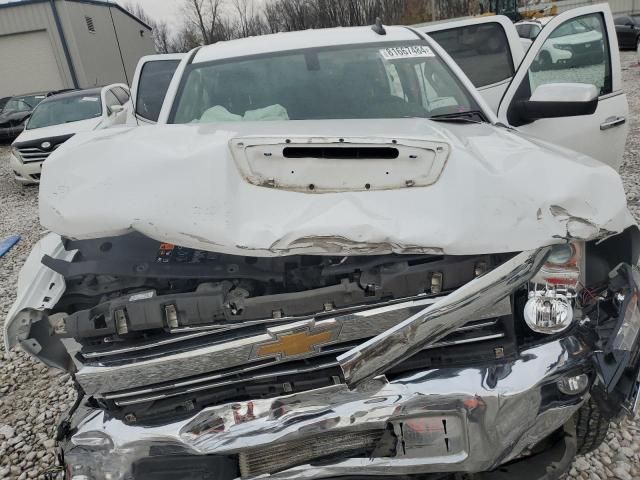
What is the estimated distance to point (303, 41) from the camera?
3.22m

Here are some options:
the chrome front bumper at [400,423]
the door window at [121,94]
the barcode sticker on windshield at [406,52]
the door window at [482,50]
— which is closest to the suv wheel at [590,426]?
the chrome front bumper at [400,423]

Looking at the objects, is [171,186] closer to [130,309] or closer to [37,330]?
[130,309]

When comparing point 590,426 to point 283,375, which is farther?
point 590,426

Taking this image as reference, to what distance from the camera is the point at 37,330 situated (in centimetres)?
192

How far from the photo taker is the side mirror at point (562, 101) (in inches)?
109

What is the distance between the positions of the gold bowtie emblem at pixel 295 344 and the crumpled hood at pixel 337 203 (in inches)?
11.0

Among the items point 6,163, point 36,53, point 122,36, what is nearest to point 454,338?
point 6,163

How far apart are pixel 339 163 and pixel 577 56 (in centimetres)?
307

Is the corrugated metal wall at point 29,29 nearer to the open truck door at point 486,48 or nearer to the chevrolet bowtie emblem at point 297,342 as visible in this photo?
the open truck door at point 486,48

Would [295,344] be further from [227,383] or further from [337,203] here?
[337,203]

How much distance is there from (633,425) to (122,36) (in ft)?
116

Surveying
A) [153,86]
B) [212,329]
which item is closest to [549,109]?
[212,329]

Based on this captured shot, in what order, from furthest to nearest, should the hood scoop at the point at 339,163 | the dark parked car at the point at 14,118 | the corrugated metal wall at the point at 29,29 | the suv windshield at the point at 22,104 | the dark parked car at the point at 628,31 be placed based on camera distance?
the corrugated metal wall at the point at 29,29
the dark parked car at the point at 628,31
the suv windshield at the point at 22,104
the dark parked car at the point at 14,118
the hood scoop at the point at 339,163

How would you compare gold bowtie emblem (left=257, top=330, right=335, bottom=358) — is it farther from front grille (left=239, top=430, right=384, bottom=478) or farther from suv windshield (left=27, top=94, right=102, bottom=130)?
suv windshield (left=27, top=94, right=102, bottom=130)
